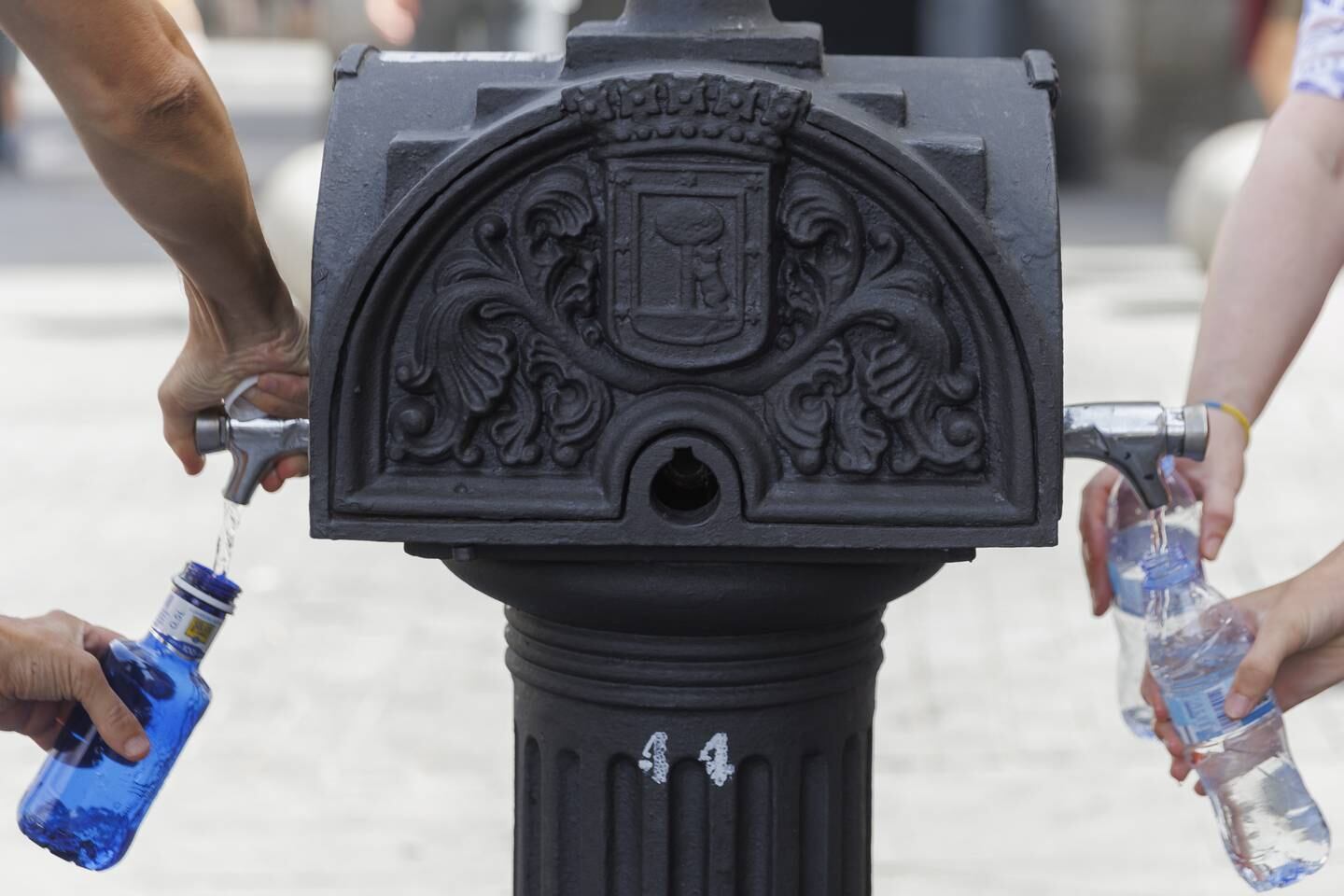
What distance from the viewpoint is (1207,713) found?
230 centimetres

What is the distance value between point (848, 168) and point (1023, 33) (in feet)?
43.7

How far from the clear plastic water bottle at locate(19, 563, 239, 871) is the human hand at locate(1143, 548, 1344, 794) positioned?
4.04 feet

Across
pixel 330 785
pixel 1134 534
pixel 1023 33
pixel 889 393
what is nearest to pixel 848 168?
pixel 889 393

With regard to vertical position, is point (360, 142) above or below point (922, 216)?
above

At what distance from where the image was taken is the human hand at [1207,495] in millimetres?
2408

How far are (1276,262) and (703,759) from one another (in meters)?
1.10

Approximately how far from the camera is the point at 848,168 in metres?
1.94

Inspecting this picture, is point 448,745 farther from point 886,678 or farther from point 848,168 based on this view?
point 848,168

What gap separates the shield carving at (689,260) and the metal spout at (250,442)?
1.55 feet

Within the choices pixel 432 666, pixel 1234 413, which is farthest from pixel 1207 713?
pixel 432 666

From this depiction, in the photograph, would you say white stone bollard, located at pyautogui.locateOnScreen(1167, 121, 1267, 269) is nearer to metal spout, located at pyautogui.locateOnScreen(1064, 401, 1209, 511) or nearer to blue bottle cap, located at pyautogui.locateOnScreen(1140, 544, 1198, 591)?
blue bottle cap, located at pyautogui.locateOnScreen(1140, 544, 1198, 591)

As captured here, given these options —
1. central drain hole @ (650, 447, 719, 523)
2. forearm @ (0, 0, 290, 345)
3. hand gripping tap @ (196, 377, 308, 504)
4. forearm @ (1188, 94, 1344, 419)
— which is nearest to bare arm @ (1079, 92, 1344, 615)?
forearm @ (1188, 94, 1344, 419)

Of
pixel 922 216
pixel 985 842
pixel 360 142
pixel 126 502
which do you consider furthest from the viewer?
pixel 126 502

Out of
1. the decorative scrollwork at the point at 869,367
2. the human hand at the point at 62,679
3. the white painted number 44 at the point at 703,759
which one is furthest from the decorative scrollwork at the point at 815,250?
the human hand at the point at 62,679
